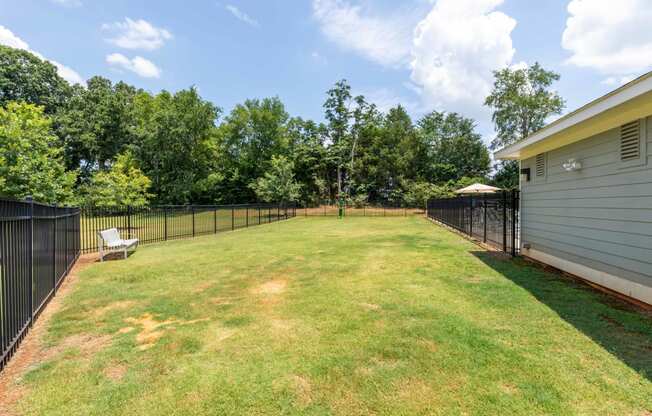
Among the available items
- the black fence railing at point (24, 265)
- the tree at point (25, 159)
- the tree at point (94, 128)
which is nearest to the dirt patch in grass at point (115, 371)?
the black fence railing at point (24, 265)

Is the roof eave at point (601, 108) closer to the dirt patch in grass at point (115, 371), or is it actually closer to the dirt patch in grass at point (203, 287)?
the dirt patch in grass at point (115, 371)

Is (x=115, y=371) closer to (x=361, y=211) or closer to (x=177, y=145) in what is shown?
(x=361, y=211)

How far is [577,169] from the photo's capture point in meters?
5.41

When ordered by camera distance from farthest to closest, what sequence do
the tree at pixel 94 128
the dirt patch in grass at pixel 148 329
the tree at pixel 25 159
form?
the tree at pixel 94 128, the tree at pixel 25 159, the dirt patch in grass at pixel 148 329

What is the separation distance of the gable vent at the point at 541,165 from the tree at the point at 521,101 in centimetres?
2388

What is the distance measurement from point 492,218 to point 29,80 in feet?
148

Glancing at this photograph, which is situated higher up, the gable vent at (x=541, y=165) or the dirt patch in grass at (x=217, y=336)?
the gable vent at (x=541, y=165)

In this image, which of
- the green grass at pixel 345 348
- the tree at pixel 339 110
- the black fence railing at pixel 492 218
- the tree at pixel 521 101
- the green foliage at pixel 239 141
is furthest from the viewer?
the tree at pixel 339 110

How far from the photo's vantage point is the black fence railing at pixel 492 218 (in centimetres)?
770

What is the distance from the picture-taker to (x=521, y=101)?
89.1ft

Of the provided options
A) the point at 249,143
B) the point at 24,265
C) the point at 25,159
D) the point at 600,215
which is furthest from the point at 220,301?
the point at 249,143

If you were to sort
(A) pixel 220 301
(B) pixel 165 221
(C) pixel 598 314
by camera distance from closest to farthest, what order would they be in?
(C) pixel 598 314 → (A) pixel 220 301 → (B) pixel 165 221

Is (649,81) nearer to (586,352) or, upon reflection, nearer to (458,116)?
(586,352)

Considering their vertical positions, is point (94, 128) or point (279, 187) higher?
point (94, 128)
